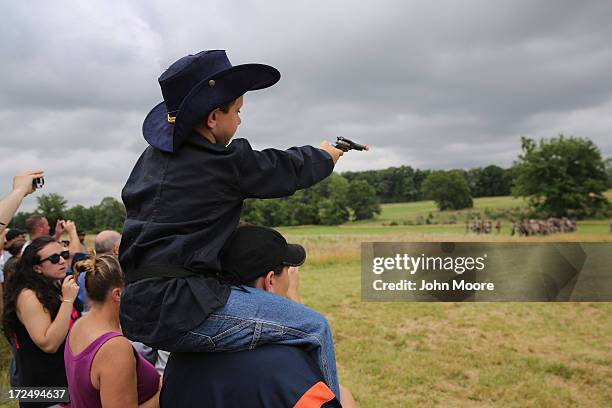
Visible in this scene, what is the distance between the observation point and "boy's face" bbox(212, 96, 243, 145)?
2020 mm

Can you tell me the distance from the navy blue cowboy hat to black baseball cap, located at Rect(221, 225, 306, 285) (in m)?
0.46

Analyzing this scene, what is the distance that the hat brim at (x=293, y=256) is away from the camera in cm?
188

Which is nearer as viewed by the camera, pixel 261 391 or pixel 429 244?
pixel 261 391

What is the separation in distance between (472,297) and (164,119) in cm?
1483

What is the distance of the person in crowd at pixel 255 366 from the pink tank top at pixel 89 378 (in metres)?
0.79

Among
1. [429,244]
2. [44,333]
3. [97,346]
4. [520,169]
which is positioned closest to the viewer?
[97,346]

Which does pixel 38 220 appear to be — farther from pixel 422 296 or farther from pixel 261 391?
pixel 422 296

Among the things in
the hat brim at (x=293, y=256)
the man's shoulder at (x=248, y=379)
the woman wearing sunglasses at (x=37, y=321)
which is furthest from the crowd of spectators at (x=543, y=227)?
the man's shoulder at (x=248, y=379)

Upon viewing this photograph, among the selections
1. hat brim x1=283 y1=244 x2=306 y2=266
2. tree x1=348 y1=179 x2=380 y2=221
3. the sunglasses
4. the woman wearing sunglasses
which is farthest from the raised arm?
tree x1=348 y1=179 x2=380 y2=221

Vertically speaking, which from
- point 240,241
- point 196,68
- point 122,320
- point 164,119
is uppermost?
point 196,68

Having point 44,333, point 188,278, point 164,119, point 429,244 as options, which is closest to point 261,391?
point 188,278

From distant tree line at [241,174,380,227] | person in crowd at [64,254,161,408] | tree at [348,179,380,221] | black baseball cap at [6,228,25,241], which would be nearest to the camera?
person in crowd at [64,254,161,408]

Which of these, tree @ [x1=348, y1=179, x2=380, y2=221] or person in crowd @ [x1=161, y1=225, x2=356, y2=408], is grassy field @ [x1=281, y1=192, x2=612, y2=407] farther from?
tree @ [x1=348, y1=179, x2=380, y2=221]

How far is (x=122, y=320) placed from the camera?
1845 mm
